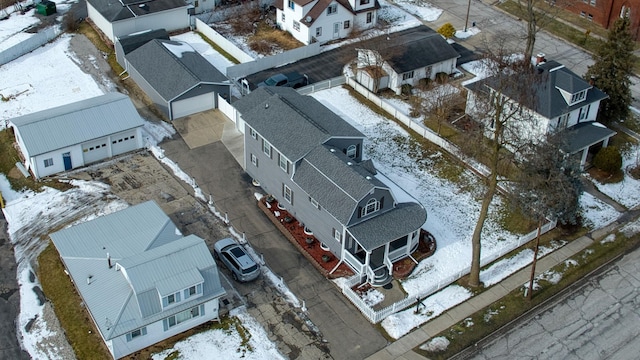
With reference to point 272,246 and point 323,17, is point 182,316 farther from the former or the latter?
point 323,17

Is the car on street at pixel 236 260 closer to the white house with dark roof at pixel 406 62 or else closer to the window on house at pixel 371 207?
the window on house at pixel 371 207

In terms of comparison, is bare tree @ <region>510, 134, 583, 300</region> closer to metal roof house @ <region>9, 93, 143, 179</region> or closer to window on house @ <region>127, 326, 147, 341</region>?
window on house @ <region>127, 326, 147, 341</region>

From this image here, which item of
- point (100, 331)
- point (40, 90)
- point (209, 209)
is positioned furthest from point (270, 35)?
point (100, 331)

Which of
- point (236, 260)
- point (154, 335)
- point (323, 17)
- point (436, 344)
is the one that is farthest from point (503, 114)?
point (323, 17)

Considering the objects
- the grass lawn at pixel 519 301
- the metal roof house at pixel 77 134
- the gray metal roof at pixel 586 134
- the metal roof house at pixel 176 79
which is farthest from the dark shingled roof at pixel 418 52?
the grass lawn at pixel 519 301

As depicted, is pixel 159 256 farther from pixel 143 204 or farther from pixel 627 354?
pixel 627 354

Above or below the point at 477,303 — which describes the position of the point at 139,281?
above
